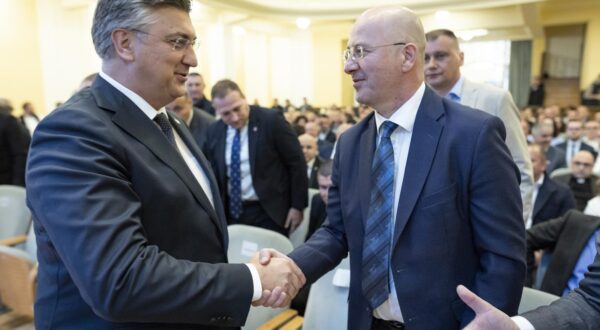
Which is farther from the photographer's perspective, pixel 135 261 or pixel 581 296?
pixel 581 296

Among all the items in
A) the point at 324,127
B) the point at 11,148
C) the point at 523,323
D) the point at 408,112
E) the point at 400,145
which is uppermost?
the point at 408,112

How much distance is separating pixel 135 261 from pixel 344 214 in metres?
0.73

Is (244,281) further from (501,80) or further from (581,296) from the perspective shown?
(501,80)

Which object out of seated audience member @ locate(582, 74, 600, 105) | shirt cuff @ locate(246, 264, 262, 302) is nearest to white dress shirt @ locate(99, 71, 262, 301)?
shirt cuff @ locate(246, 264, 262, 302)

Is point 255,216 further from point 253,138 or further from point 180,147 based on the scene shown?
point 180,147

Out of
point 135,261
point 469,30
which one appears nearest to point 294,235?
point 135,261

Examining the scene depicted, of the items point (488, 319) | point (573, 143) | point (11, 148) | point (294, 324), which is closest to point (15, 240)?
point (11, 148)

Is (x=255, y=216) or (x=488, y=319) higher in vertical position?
(x=488, y=319)

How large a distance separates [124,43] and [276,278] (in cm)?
78

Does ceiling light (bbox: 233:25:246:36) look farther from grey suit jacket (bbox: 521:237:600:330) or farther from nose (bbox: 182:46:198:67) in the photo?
grey suit jacket (bbox: 521:237:600:330)

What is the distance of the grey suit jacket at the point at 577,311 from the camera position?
1116 mm

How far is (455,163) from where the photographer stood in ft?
4.03

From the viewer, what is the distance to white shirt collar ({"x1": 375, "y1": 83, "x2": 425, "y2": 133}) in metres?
1.35

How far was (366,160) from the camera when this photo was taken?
1.42 meters
